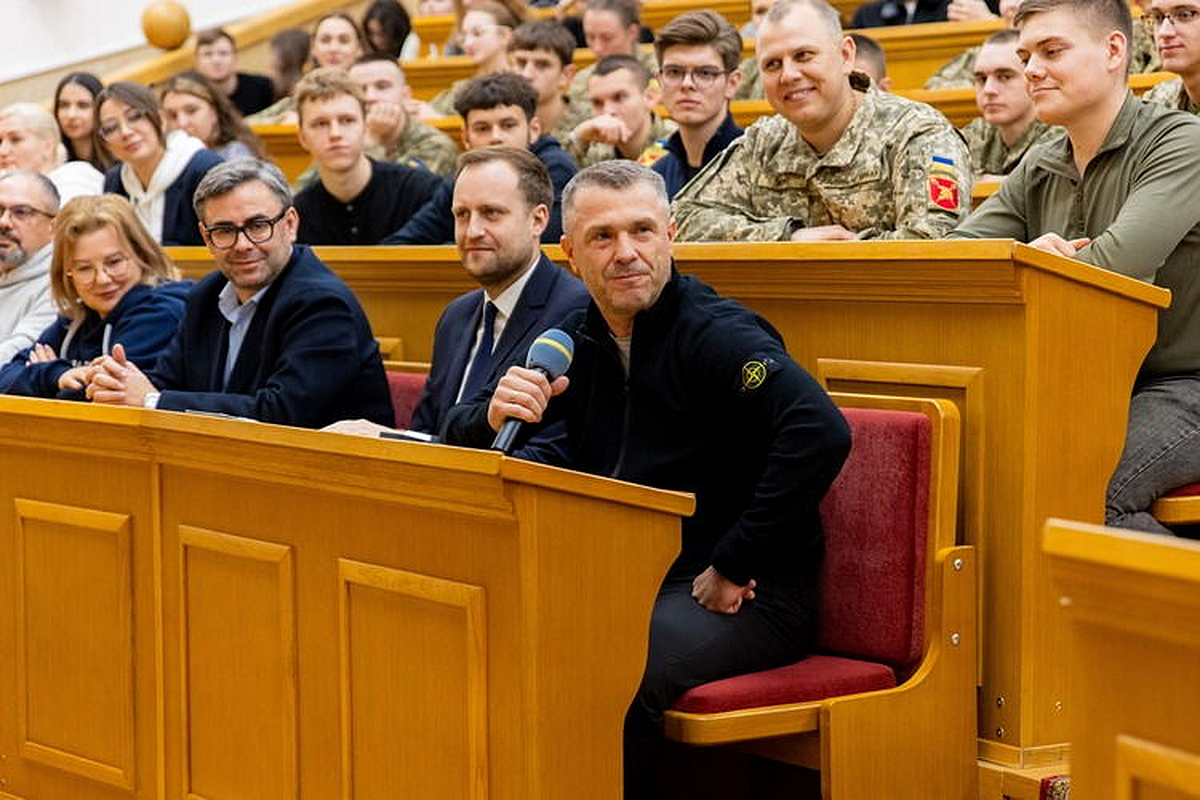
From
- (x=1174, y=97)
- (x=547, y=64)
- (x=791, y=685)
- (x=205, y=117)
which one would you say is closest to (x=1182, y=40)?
Result: (x=1174, y=97)

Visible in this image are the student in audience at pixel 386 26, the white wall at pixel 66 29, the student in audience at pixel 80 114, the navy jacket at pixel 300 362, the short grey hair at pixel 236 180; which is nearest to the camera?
the navy jacket at pixel 300 362

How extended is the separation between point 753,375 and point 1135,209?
491 millimetres

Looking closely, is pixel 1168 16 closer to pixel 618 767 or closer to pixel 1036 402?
pixel 1036 402

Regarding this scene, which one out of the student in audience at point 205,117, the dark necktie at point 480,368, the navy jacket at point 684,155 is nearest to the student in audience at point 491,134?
the navy jacket at point 684,155

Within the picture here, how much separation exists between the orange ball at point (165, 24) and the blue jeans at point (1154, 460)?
4.57 meters

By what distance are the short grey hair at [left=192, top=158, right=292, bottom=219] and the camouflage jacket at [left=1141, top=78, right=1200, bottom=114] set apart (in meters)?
1.18

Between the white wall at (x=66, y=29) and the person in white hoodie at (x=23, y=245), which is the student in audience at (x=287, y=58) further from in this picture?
the person in white hoodie at (x=23, y=245)

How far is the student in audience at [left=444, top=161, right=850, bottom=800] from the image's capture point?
1801 millimetres

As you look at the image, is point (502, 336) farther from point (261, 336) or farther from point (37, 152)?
point (37, 152)

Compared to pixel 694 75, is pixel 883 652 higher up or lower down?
lower down

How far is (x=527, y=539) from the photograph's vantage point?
5.21ft

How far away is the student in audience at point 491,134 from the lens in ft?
10.7

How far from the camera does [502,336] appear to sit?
7.61 feet

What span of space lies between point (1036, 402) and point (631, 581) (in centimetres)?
48
